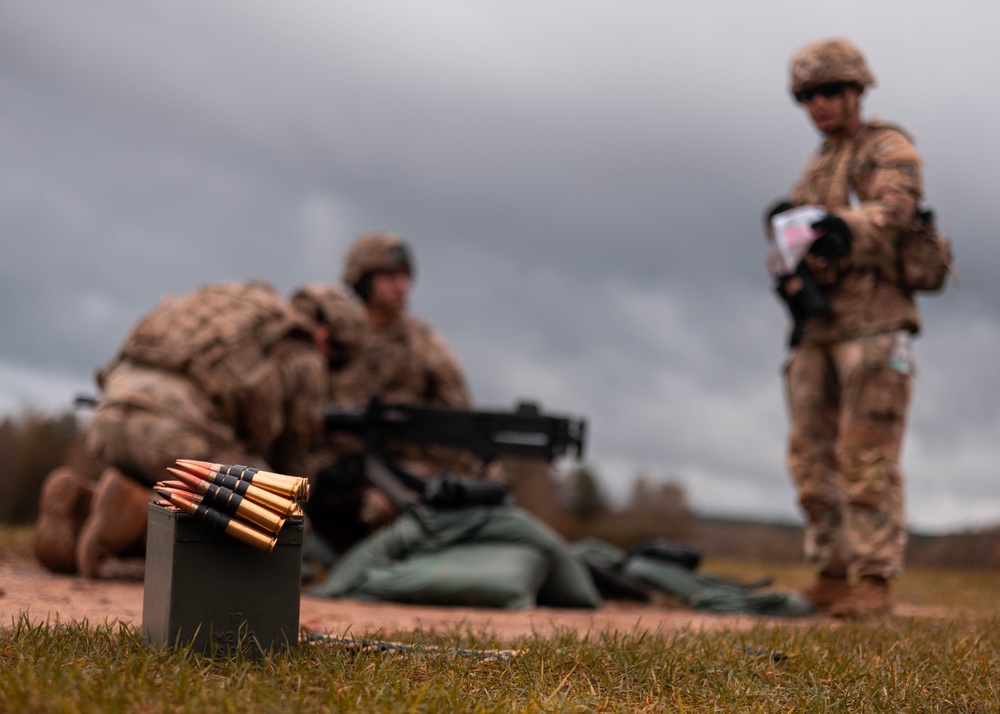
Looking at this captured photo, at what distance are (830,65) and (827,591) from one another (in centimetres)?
295

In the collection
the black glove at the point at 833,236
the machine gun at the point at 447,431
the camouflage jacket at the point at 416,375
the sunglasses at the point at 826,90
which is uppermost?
the sunglasses at the point at 826,90

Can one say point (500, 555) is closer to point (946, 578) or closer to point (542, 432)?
point (542, 432)

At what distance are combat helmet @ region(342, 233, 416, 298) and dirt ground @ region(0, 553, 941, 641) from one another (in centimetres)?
345

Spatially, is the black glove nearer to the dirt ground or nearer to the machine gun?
the dirt ground

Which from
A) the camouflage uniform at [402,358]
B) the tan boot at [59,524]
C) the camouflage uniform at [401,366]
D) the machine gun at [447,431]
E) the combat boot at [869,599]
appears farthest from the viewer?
the camouflage uniform at [402,358]

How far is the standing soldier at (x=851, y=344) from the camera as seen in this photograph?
18.3 feet

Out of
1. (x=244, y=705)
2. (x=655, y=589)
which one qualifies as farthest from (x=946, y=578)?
Result: (x=244, y=705)

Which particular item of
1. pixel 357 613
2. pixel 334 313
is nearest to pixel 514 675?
pixel 357 613

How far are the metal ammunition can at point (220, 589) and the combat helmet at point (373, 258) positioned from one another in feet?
20.8

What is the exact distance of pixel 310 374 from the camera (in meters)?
6.55

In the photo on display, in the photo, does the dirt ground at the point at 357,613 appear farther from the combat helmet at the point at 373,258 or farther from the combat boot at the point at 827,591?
the combat helmet at the point at 373,258

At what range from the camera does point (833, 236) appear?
556 cm

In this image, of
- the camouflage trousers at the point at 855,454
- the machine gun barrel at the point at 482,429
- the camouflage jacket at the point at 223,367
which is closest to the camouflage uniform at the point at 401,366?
the machine gun barrel at the point at 482,429

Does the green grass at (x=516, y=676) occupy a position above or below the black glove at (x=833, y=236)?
below
